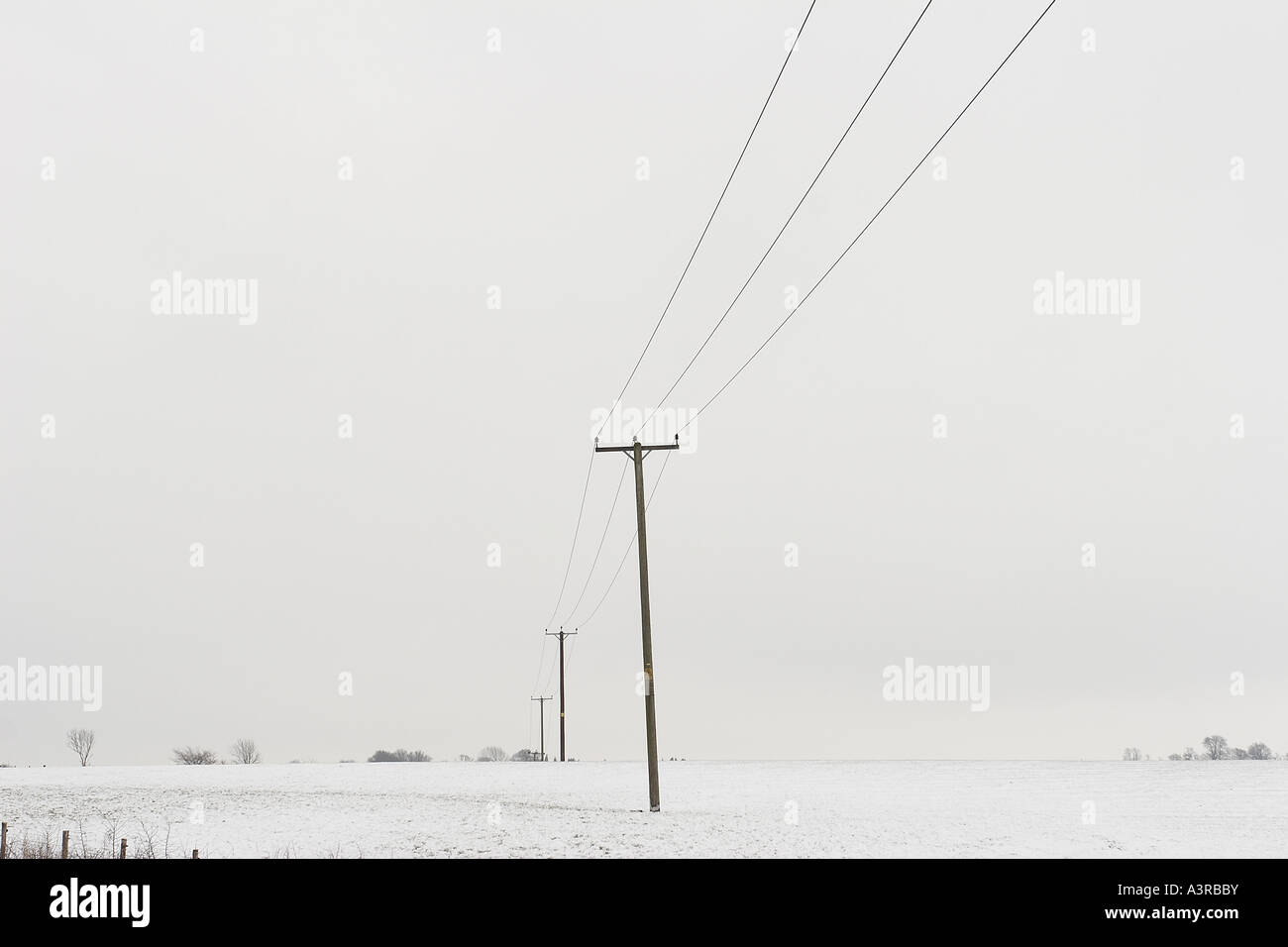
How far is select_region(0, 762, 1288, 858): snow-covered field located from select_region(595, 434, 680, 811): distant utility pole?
53.1 inches

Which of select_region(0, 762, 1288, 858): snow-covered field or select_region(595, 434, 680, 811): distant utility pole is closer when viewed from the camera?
select_region(0, 762, 1288, 858): snow-covered field

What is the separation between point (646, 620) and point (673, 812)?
19.9 feet

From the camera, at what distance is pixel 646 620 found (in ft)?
111

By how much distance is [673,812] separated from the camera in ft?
104

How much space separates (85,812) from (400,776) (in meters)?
21.6

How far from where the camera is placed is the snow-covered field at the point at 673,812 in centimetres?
2462

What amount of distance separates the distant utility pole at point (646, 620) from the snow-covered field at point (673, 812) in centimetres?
135

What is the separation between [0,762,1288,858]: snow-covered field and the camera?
24.6 meters
